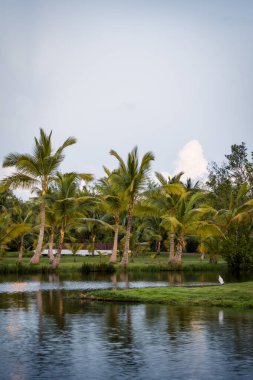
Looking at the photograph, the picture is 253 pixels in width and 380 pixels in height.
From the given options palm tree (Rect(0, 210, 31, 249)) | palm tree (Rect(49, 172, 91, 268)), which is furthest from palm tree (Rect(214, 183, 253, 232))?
palm tree (Rect(0, 210, 31, 249))

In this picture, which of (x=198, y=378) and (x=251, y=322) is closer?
(x=198, y=378)

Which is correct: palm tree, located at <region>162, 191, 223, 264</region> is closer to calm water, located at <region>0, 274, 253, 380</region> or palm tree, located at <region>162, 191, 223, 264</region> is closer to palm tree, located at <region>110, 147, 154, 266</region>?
palm tree, located at <region>110, 147, 154, 266</region>

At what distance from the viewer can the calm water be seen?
11.2 m

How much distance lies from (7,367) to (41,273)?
102 feet

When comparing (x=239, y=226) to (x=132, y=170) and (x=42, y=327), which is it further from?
(x=42, y=327)

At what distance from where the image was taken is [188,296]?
76.5ft

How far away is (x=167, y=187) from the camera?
48.2 metres

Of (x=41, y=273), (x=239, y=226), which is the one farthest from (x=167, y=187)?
(x=41, y=273)

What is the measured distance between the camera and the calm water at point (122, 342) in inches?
440

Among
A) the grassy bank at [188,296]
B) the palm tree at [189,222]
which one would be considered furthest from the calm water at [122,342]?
the palm tree at [189,222]

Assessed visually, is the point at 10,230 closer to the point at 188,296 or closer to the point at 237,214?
the point at 237,214

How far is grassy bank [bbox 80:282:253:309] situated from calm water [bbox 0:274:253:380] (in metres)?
1.35

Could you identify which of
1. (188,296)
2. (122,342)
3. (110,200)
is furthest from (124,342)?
(110,200)

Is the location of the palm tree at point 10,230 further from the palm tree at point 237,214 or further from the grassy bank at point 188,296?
the grassy bank at point 188,296
